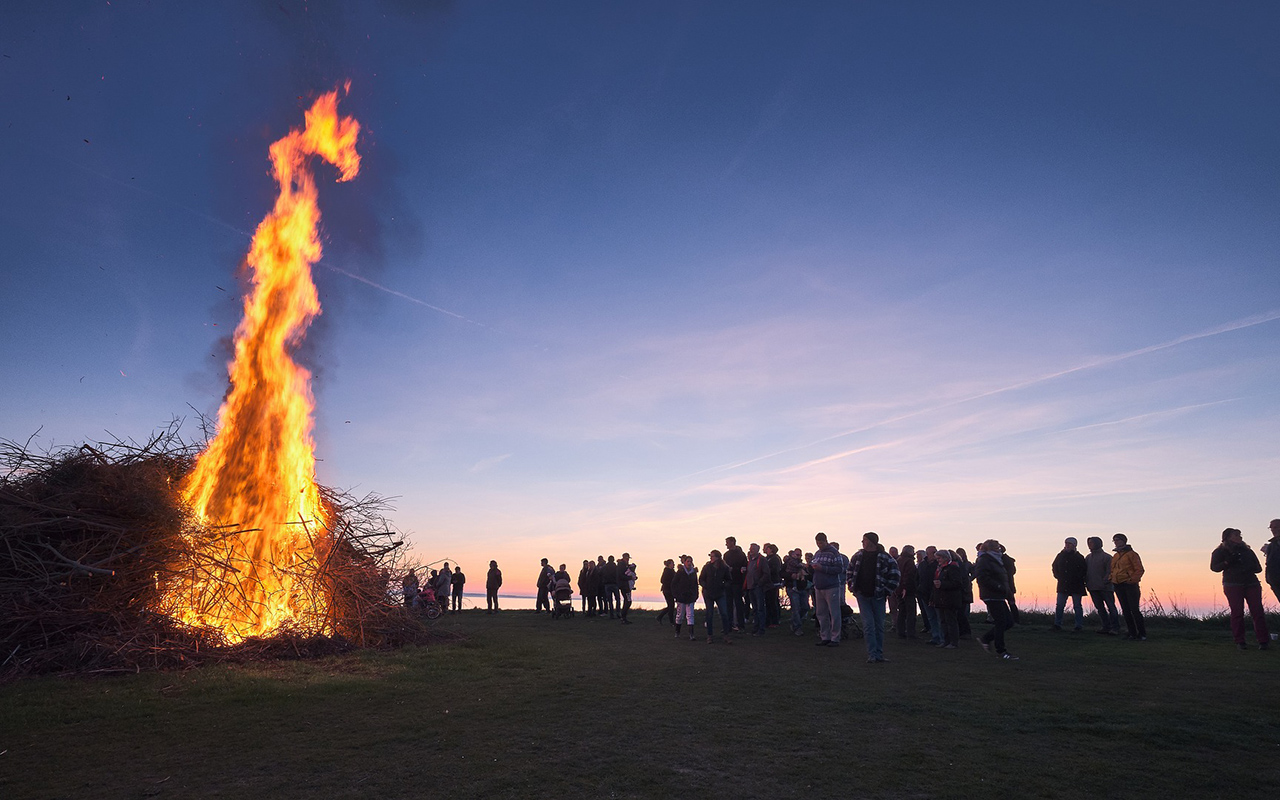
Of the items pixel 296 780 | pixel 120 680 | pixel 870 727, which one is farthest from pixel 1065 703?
pixel 120 680

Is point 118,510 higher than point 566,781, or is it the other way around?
point 118,510

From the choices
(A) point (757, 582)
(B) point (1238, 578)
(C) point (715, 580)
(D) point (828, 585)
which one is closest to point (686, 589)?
(C) point (715, 580)

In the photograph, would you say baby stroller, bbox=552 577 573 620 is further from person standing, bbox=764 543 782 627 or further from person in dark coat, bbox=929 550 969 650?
person in dark coat, bbox=929 550 969 650

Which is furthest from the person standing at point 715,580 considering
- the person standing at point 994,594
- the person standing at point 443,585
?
the person standing at point 443,585

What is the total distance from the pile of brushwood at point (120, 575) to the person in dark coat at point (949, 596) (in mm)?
10319

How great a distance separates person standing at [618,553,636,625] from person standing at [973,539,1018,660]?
1044 cm

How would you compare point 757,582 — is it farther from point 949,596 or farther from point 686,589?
point 949,596

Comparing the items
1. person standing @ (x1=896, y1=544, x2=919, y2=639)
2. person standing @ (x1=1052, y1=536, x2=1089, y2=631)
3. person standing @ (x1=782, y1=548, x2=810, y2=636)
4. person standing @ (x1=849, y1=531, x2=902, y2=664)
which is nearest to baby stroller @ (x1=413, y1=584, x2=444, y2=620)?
person standing @ (x1=782, y1=548, x2=810, y2=636)

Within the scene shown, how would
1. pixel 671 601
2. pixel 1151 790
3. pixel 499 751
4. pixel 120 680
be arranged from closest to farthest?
pixel 1151 790 → pixel 499 751 → pixel 120 680 → pixel 671 601

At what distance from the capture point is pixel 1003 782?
516cm

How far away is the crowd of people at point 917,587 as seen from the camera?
1187 cm

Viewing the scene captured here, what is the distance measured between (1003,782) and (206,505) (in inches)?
507

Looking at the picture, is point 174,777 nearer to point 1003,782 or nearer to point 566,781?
point 566,781

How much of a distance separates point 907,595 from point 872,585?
4008 millimetres
